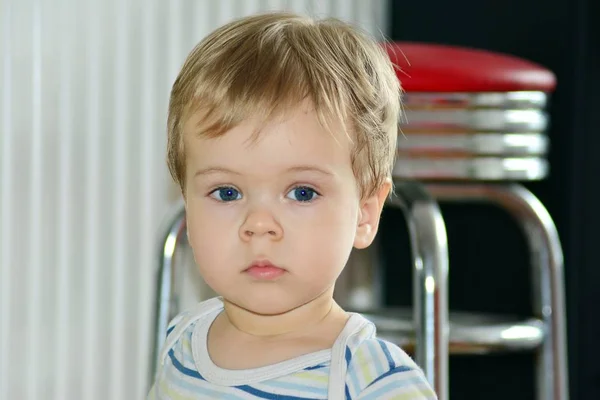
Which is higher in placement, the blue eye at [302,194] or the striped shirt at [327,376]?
the blue eye at [302,194]

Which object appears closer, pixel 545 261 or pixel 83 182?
pixel 545 261

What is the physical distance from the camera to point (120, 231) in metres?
1.92

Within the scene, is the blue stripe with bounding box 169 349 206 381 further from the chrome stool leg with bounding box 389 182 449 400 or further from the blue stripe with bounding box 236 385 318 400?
the chrome stool leg with bounding box 389 182 449 400

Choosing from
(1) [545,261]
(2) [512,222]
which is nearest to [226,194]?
(1) [545,261]

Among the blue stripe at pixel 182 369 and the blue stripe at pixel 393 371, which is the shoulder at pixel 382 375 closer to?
the blue stripe at pixel 393 371

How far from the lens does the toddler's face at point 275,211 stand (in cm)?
100

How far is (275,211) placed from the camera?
998mm

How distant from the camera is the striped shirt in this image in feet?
3.20

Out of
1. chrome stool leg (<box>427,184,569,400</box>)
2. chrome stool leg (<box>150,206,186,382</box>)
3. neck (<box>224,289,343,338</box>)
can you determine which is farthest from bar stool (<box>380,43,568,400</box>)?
neck (<box>224,289,343,338</box>)

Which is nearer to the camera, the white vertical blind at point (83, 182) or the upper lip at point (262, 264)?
the upper lip at point (262, 264)

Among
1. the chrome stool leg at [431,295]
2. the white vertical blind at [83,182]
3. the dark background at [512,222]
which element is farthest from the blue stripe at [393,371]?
the dark background at [512,222]

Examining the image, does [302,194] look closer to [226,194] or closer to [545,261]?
[226,194]

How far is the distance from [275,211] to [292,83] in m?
0.11

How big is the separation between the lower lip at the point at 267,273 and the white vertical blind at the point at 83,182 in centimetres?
85
